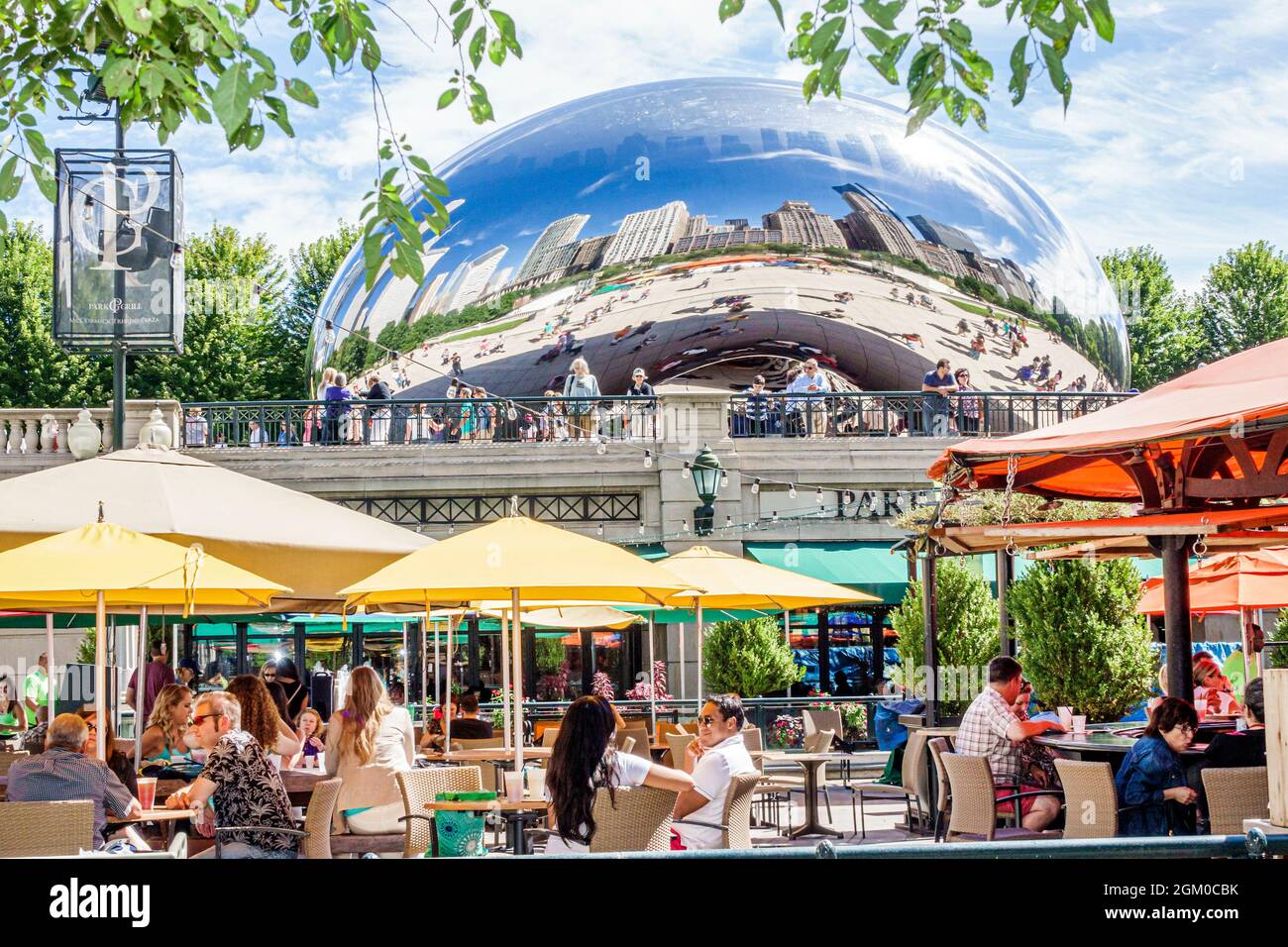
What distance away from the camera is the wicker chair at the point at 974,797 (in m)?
9.05

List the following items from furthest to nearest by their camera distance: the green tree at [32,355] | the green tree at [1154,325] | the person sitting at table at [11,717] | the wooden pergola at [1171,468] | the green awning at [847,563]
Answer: the green tree at [1154,325]
the green tree at [32,355]
the green awning at [847,563]
the person sitting at table at [11,717]
the wooden pergola at [1171,468]

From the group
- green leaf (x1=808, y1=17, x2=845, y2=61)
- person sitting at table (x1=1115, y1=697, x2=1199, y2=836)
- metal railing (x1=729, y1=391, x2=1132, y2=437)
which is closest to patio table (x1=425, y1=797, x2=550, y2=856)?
person sitting at table (x1=1115, y1=697, x2=1199, y2=836)

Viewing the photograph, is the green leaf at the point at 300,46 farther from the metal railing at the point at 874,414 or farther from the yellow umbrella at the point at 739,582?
the metal railing at the point at 874,414

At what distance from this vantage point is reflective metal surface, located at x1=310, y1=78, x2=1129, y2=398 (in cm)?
3162

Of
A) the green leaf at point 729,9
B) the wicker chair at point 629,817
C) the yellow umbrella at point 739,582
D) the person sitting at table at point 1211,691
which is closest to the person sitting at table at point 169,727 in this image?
the yellow umbrella at point 739,582

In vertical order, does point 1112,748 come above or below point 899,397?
below

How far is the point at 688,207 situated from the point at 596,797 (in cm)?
2696

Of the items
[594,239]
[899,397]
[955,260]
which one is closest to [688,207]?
[594,239]

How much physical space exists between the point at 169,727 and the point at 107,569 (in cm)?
296

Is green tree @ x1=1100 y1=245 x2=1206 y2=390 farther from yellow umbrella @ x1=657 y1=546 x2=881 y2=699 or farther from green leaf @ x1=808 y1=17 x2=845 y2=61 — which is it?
green leaf @ x1=808 y1=17 x2=845 y2=61

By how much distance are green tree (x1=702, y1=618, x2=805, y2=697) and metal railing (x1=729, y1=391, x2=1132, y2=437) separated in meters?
5.32

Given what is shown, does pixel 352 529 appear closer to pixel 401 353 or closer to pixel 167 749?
pixel 167 749

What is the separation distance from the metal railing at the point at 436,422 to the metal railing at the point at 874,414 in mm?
1902
